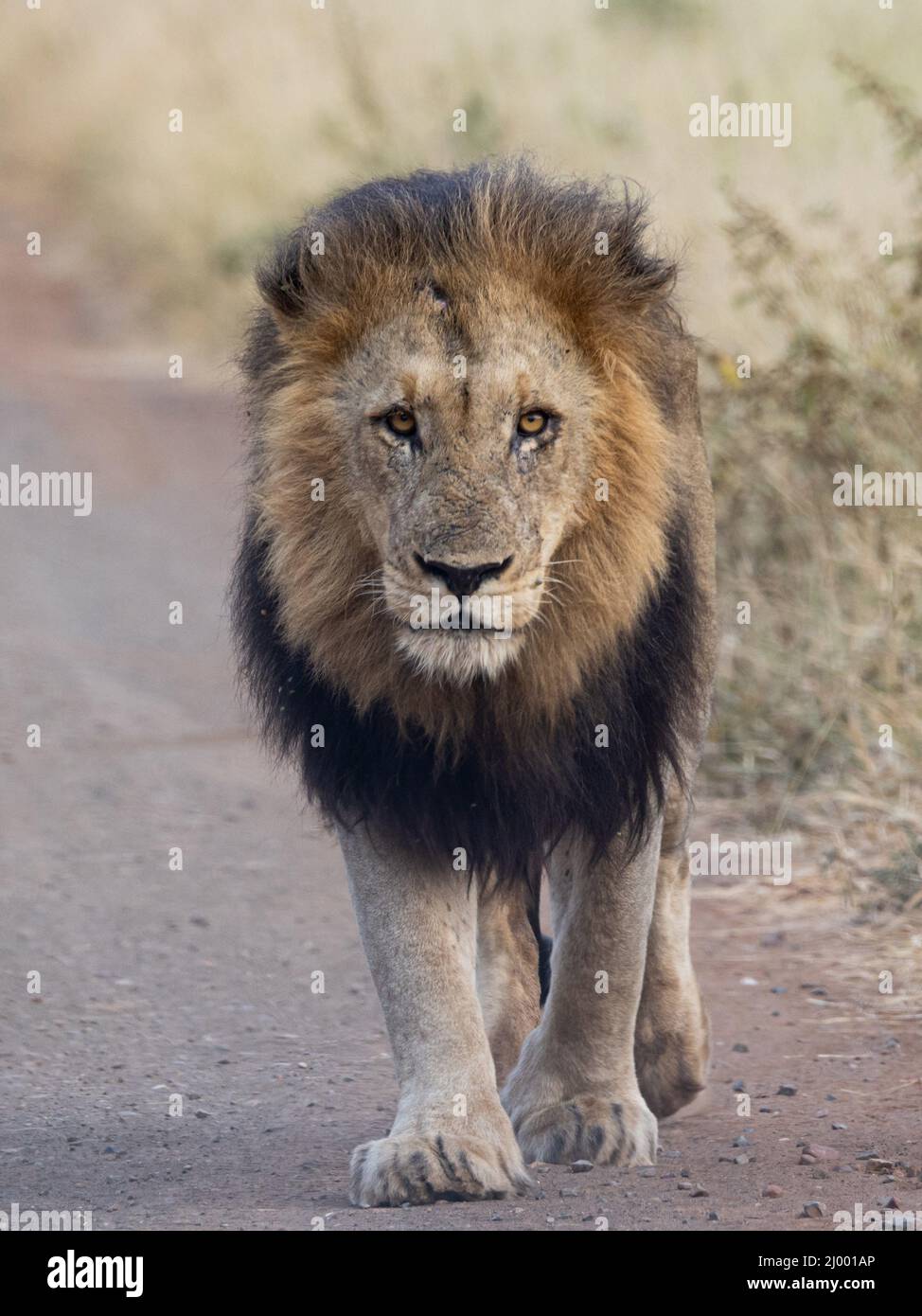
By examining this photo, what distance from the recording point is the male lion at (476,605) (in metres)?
3.70

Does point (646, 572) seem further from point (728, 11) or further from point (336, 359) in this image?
point (728, 11)

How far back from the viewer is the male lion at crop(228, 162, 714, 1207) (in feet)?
12.1

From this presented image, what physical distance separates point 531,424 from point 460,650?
43cm

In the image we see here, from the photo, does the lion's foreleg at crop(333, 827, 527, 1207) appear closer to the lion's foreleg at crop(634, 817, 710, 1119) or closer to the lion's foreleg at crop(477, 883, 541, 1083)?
the lion's foreleg at crop(477, 883, 541, 1083)

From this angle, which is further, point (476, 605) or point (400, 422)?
point (400, 422)

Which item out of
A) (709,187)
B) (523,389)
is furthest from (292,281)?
(709,187)

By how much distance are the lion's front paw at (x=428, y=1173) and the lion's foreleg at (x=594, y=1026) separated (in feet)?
1.28

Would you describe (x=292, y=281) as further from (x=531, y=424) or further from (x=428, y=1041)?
(x=428, y=1041)

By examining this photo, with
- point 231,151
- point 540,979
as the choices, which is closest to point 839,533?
point 540,979

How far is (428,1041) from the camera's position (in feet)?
12.9

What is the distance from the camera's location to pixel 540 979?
486 centimetres

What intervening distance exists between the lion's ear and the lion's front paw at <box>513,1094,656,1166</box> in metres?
1.65

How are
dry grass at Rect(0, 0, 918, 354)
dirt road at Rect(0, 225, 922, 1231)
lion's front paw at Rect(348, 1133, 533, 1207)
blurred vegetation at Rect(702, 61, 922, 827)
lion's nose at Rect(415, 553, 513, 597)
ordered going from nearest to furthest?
lion's nose at Rect(415, 553, 513, 597)
lion's front paw at Rect(348, 1133, 533, 1207)
dirt road at Rect(0, 225, 922, 1231)
blurred vegetation at Rect(702, 61, 922, 827)
dry grass at Rect(0, 0, 918, 354)

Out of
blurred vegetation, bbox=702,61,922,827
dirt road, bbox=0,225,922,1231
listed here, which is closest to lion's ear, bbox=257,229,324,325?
dirt road, bbox=0,225,922,1231
